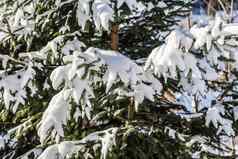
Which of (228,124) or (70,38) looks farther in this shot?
(70,38)

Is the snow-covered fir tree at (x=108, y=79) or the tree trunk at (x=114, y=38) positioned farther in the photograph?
the tree trunk at (x=114, y=38)

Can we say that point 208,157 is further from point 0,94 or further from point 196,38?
point 0,94

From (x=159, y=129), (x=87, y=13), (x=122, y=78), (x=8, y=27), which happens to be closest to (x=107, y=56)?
(x=122, y=78)

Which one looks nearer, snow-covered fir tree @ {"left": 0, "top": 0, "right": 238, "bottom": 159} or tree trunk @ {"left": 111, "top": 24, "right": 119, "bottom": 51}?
snow-covered fir tree @ {"left": 0, "top": 0, "right": 238, "bottom": 159}

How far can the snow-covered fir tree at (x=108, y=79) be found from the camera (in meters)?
3.12

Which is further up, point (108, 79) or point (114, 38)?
point (114, 38)

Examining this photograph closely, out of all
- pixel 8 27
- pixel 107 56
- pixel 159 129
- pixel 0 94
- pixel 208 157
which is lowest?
pixel 208 157

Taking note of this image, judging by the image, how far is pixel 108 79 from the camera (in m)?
3.13

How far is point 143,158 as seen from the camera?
12.0 feet

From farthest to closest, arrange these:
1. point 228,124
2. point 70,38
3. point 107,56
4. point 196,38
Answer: point 70,38, point 228,124, point 107,56, point 196,38

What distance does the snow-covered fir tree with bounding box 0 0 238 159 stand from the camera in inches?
123

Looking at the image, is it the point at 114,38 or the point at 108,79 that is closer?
the point at 108,79

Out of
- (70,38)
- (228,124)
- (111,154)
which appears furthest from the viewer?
(70,38)

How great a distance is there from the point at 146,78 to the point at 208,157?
1062 millimetres
